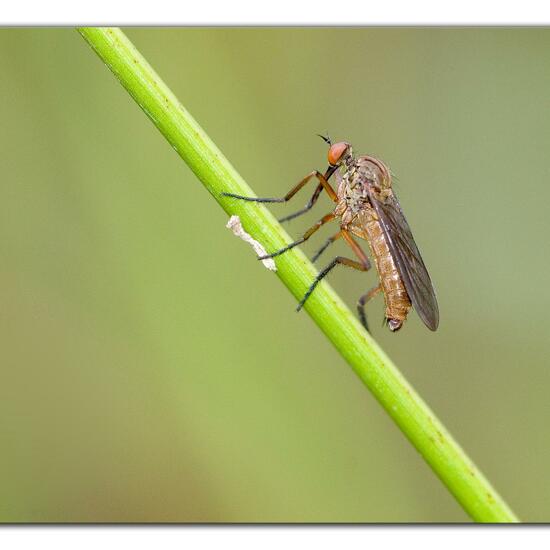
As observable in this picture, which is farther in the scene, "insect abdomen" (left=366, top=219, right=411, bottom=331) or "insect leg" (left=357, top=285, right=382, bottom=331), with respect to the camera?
"insect leg" (left=357, top=285, right=382, bottom=331)

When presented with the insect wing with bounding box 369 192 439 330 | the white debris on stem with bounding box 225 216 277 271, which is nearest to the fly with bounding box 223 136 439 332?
the insect wing with bounding box 369 192 439 330

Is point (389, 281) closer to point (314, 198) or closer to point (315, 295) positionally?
point (314, 198)

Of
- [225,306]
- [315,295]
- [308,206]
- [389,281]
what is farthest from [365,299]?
[315,295]

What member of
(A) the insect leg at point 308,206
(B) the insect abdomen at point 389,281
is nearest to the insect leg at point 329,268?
(B) the insect abdomen at point 389,281

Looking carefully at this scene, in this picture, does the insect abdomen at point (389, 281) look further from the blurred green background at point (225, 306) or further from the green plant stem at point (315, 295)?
the green plant stem at point (315, 295)

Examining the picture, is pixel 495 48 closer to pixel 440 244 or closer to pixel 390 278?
pixel 440 244

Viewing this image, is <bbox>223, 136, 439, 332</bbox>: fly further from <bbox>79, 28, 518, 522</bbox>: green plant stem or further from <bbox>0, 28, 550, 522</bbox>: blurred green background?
<bbox>79, 28, 518, 522</bbox>: green plant stem
